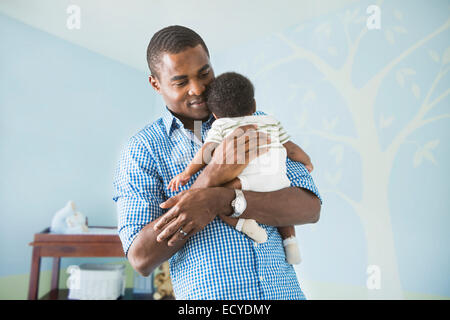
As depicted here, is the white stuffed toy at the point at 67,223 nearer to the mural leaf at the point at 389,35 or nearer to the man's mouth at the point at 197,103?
the man's mouth at the point at 197,103

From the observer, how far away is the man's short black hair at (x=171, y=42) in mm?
966

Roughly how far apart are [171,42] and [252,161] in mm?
389

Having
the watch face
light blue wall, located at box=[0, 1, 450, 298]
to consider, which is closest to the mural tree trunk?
light blue wall, located at box=[0, 1, 450, 298]

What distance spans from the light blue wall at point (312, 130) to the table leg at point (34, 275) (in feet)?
1.34

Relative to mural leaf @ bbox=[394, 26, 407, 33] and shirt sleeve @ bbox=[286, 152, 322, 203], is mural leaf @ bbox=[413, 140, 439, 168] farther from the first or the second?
shirt sleeve @ bbox=[286, 152, 322, 203]

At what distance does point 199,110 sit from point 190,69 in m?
0.12

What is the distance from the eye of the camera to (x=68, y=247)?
2.66 metres

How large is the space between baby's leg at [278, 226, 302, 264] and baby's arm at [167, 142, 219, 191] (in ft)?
1.08

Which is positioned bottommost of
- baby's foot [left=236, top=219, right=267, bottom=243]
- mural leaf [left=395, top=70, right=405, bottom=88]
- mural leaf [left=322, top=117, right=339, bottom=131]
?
baby's foot [left=236, top=219, right=267, bottom=243]

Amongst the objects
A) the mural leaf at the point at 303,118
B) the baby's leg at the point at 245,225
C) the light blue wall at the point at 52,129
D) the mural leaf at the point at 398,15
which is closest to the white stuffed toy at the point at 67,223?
the light blue wall at the point at 52,129

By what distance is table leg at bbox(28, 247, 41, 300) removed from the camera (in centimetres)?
249

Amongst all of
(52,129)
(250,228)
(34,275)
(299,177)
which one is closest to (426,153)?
(299,177)

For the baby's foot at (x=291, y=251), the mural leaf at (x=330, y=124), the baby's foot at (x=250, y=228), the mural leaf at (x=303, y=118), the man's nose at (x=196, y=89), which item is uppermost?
the mural leaf at (x=303, y=118)
